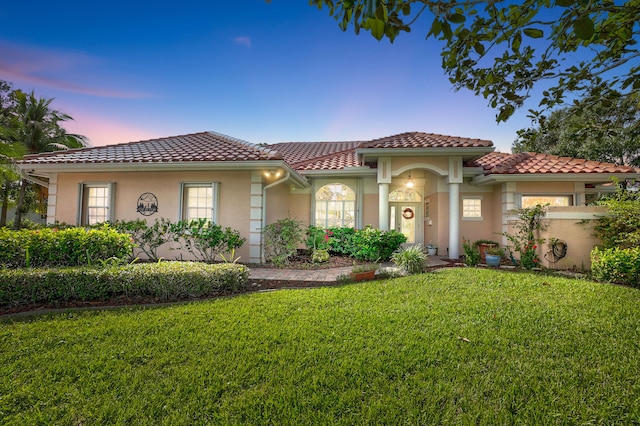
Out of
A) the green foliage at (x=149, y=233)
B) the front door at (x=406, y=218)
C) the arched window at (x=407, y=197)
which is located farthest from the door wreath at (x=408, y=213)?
the green foliage at (x=149, y=233)

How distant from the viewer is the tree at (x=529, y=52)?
2.51 meters

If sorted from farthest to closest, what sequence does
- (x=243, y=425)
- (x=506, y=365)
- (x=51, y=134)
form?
(x=51, y=134) → (x=506, y=365) → (x=243, y=425)

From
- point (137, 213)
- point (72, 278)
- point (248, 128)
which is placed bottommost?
point (72, 278)

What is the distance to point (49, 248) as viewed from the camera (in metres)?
5.64

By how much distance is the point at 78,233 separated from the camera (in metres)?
5.91

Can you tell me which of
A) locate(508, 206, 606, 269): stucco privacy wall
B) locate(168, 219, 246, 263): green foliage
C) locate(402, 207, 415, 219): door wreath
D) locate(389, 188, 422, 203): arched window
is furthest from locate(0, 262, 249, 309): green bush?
locate(508, 206, 606, 269): stucco privacy wall

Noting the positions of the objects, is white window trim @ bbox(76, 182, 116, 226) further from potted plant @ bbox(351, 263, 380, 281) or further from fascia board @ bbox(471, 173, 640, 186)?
fascia board @ bbox(471, 173, 640, 186)

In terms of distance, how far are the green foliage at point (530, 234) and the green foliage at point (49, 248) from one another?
11.0 metres

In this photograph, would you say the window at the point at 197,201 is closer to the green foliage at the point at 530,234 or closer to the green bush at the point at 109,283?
the green bush at the point at 109,283

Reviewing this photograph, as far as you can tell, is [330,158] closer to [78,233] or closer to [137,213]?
[137,213]

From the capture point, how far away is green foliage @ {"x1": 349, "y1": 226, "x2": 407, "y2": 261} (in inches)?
341

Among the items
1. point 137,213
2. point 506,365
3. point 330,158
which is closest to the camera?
point 506,365

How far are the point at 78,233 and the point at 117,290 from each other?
2.34m

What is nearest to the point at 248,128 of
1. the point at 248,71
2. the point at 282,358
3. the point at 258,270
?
the point at 248,71
